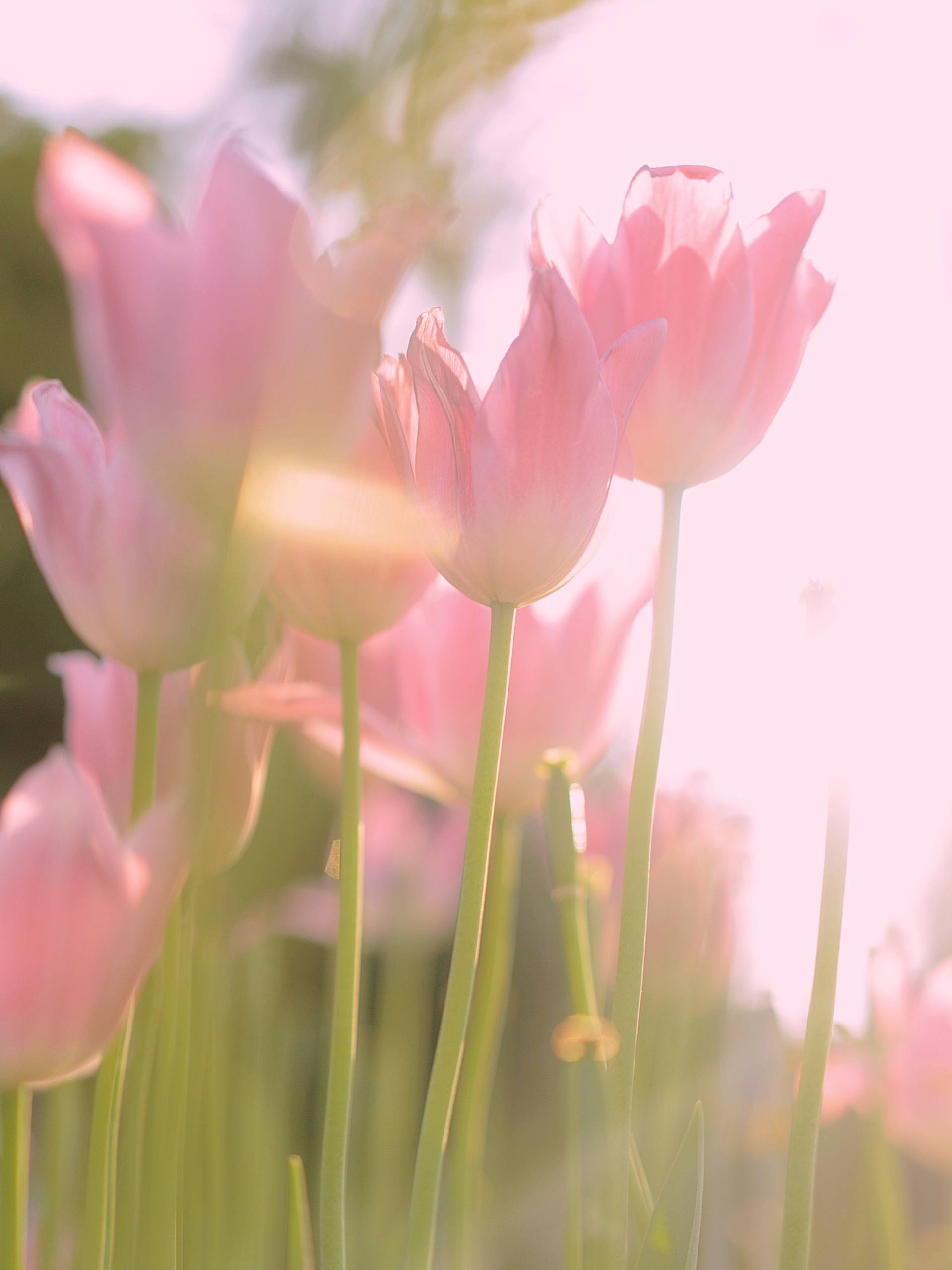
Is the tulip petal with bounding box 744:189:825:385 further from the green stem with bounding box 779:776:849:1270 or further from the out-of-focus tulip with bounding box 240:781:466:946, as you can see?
the out-of-focus tulip with bounding box 240:781:466:946

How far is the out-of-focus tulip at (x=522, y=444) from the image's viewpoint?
6.4 inches

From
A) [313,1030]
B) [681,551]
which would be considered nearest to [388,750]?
[681,551]

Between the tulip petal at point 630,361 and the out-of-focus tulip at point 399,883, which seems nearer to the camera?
the tulip petal at point 630,361

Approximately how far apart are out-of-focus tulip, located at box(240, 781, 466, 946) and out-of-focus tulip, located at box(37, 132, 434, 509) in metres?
0.33

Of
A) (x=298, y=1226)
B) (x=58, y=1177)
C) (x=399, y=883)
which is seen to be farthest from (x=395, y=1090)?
(x=298, y=1226)

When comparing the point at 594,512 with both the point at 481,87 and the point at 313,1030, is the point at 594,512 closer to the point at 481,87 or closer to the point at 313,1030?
the point at 481,87

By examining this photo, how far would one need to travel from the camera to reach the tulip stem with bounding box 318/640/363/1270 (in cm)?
17

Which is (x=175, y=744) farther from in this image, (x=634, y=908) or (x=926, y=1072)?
(x=926, y=1072)

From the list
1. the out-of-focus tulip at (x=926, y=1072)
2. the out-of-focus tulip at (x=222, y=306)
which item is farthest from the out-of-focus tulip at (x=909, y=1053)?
the out-of-focus tulip at (x=222, y=306)

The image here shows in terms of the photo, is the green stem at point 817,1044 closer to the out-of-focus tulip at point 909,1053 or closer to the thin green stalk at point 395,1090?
the out-of-focus tulip at point 909,1053

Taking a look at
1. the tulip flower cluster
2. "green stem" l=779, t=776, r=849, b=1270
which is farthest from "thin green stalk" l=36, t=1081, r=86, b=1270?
"green stem" l=779, t=776, r=849, b=1270

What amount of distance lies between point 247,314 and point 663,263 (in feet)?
0.24

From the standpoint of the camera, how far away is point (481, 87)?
28cm

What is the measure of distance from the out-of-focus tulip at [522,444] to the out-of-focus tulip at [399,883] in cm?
32
